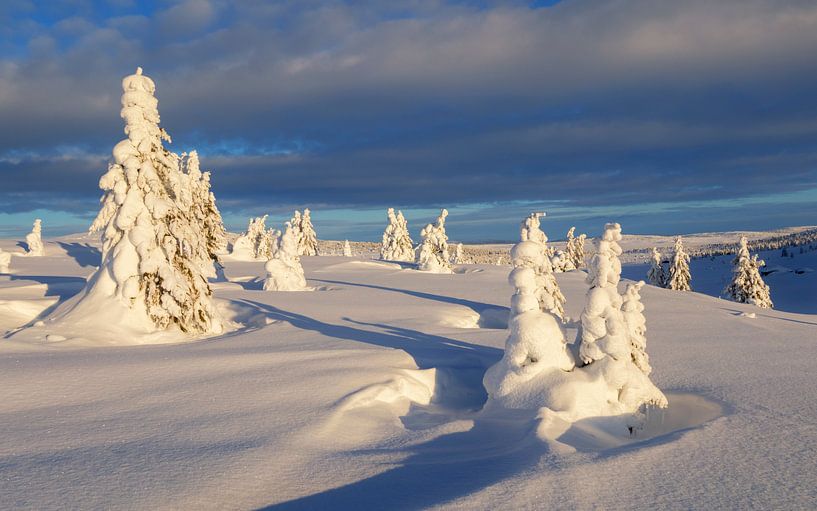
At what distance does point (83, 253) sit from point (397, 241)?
2896cm

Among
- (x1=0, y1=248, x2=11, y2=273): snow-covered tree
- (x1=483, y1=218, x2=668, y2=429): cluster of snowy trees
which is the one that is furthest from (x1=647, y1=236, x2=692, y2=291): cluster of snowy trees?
(x1=0, y1=248, x2=11, y2=273): snow-covered tree

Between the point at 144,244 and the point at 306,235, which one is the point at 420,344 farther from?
the point at 306,235

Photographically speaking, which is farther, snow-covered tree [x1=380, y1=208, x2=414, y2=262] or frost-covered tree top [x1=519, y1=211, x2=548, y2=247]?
snow-covered tree [x1=380, y1=208, x2=414, y2=262]

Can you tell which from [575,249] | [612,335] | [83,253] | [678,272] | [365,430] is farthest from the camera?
[575,249]

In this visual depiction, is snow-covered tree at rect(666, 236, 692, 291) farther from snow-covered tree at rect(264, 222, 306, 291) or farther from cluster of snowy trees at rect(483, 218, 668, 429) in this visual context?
cluster of snowy trees at rect(483, 218, 668, 429)

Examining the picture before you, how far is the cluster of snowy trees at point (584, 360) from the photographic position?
7023 millimetres

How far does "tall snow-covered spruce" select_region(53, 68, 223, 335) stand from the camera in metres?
12.6

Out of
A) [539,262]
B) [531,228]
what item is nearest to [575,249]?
[531,228]

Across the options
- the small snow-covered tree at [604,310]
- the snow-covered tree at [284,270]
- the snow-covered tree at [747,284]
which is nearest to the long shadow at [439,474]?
the small snow-covered tree at [604,310]

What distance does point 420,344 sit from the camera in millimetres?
11641

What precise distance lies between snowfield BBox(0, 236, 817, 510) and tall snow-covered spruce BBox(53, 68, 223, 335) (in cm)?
135

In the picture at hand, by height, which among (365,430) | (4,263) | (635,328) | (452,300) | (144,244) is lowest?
(365,430)

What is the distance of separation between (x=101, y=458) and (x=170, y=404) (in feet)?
5.85

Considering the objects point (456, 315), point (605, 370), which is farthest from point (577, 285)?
point (605, 370)
